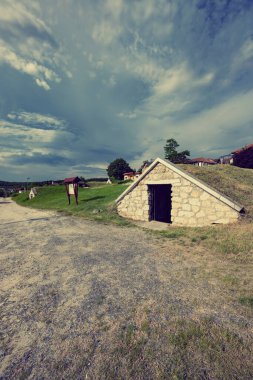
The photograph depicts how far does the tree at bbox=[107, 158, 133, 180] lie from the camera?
86306mm

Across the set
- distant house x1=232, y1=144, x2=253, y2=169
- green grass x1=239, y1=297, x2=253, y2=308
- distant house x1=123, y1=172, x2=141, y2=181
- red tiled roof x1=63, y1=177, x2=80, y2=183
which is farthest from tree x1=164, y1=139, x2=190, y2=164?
green grass x1=239, y1=297, x2=253, y2=308

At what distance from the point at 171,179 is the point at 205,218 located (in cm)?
313

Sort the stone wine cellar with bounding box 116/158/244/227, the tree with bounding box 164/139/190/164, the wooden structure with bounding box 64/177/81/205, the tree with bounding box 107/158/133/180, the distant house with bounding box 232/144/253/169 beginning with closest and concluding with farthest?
the stone wine cellar with bounding box 116/158/244/227
the wooden structure with bounding box 64/177/81/205
the distant house with bounding box 232/144/253/169
the tree with bounding box 164/139/190/164
the tree with bounding box 107/158/133/180

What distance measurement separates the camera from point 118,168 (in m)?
86.4

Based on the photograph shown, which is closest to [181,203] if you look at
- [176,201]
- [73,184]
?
[176,201]

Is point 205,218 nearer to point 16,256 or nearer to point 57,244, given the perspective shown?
point 57,244

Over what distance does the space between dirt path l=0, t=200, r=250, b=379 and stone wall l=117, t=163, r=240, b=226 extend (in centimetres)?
355

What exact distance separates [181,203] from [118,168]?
7627 centimetres

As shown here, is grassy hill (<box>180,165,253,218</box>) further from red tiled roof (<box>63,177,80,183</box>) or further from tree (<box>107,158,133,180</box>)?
tree (<box>107,158,133,180</box>)

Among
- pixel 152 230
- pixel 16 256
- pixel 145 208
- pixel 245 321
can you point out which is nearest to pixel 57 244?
pixel 16 256

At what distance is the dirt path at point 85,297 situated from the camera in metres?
3.00

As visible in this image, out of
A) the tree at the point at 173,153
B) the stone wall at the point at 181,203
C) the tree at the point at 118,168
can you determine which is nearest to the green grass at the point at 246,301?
the stone wall at the point at 181,203

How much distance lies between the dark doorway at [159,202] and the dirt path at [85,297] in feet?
18.1

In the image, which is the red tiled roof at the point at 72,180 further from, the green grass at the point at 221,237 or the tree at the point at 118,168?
the tree at the point at 118,168
